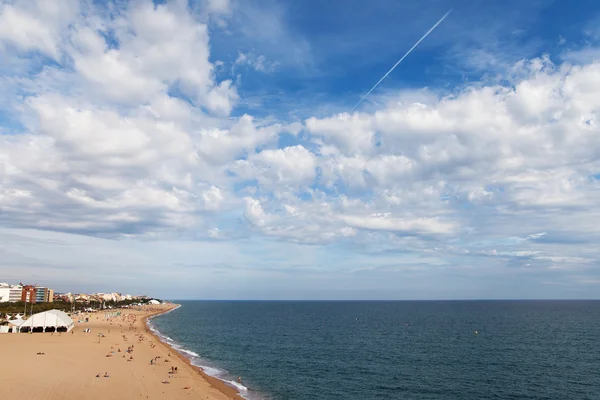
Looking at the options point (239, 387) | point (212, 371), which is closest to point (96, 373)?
point (212, 371)

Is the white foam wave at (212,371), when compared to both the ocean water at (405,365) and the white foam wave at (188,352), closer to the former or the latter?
the ocean water at (405,365)

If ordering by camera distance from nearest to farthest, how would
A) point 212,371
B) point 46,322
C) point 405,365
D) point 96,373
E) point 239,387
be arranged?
1. point 239,387
2. point 96,373
3. point 212,371
4. point 405,365
5. point 46,322

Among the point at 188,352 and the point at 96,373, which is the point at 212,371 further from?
the point at 188,352

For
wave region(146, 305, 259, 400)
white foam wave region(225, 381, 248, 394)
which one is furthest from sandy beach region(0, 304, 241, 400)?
wave region(146, 305, 259, 400)

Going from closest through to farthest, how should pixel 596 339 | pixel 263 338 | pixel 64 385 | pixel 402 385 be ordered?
pixel 64 385 < pixel 402 385 < pixel 596 339 < pixel 263 338

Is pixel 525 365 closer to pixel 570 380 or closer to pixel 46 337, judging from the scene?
pixel 570 380

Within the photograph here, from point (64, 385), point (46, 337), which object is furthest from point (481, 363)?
point (46, 337)

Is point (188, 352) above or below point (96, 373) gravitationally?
below

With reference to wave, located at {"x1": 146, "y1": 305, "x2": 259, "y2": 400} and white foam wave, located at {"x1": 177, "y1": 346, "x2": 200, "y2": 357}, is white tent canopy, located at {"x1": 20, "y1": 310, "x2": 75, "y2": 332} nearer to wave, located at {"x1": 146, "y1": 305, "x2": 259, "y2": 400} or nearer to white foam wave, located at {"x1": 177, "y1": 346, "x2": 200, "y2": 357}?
wave, located at {"x1": 146, "y1": 305, "x2": 259, "y2": 400}
